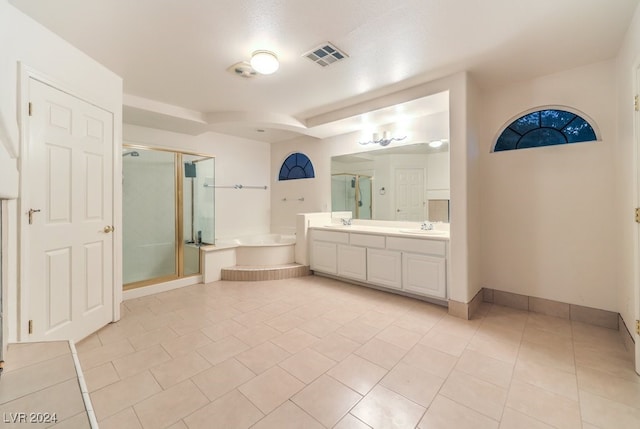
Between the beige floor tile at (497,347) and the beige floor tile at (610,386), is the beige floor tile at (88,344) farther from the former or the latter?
the beige floor tile at (610,386)

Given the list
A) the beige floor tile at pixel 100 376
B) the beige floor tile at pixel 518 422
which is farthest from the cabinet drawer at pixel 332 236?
the beige floor tile at pixel 100 376

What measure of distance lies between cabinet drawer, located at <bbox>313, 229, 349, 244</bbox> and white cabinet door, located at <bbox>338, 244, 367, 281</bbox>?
0.30ft

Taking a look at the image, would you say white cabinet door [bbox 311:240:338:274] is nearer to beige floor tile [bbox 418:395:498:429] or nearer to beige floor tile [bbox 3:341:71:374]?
beige floor tile [bbox 418:395:498:429]

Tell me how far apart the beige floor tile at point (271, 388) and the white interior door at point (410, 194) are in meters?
2.73

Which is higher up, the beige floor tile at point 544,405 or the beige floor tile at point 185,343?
the beige floor tile at point 185,343

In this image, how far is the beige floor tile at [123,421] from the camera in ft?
4.60

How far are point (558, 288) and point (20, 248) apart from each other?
182 inches

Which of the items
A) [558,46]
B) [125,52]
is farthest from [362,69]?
[125,52]

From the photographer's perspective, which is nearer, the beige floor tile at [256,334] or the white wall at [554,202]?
the beige floor tile at [256,334]

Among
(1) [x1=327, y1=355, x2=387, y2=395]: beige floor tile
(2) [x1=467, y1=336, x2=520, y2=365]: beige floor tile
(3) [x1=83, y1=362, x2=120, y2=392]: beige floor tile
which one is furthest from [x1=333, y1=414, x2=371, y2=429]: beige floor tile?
(3) [x1=83, y1=362, x2=120, y2=392]: beige floor tile

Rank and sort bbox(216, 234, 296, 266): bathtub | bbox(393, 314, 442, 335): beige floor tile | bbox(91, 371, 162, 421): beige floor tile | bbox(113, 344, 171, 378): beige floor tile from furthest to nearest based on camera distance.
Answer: bbox(216, 234, 296, 266): bathtub
bbox(393, 314, 442, 335): beige floor tile
bbox(113, 344, 171, 378): beige floor tile
bbox(91, 371, 162, 421): beige floor tile

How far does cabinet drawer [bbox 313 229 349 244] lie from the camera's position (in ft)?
12.8

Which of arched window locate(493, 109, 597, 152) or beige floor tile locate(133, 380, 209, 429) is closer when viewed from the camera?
beige floor tile locate(133, 380, 209, 429)

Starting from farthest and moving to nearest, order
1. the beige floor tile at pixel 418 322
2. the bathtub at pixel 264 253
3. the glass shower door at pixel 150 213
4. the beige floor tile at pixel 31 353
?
the bathtub at pixel 264 253 → the glass shower door at pixel 150 213 → the beige floor tile at pixel 418 322 → the beige floor tile at pixel 31 353
